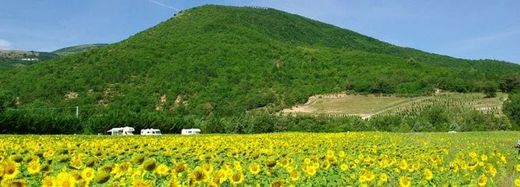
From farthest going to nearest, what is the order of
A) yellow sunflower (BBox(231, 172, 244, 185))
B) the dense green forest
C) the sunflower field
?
the dense green forest → yellow sunflower (BBox(231, 172, 244, 185)) → the sunflower field

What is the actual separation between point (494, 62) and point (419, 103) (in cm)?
6752

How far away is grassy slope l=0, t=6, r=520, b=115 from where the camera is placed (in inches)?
3547

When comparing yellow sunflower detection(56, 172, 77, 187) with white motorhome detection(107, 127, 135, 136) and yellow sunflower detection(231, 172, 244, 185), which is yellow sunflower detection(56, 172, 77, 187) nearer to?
yellow sunflower detection(231, 172, 244, 185)

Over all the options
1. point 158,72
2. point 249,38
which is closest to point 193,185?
point 158,72

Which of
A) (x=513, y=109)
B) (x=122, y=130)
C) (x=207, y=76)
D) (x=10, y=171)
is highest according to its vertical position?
(x=207, y=76)

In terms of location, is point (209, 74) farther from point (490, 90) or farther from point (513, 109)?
point (513, 109)

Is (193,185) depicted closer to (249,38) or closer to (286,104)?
(286,104)

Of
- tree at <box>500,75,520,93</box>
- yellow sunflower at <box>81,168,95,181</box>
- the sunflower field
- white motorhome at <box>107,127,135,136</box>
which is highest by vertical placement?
tree at <box>500,75,520,93</box>

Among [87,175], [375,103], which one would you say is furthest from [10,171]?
[375,103]

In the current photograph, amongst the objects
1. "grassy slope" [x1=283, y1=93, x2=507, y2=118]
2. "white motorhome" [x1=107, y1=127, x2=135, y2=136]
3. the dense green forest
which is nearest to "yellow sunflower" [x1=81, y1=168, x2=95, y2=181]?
"white motorhome" [x1=107, y1=127, x2=135, y2=136]

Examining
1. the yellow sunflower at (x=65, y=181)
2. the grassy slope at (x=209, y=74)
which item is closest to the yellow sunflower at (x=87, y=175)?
the yellow sunflower at (x=65, y=181)

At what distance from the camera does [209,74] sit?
101 m

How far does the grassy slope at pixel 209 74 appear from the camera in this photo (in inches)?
3547

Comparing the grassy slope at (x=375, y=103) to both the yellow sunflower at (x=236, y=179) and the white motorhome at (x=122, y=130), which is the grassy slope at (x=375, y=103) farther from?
the yellow sunflower at (x=236, y=179)
